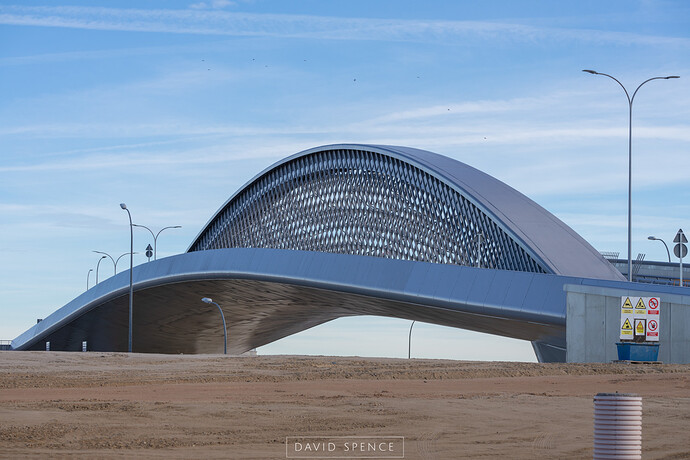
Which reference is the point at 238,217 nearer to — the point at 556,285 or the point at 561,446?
the point at 556,285

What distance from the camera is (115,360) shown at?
31.2 m

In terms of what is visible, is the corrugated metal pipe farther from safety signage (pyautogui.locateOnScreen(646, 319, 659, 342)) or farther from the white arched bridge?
the white arched bridge

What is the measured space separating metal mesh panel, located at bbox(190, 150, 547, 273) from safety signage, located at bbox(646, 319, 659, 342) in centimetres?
1741

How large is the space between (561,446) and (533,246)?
34.2 metres

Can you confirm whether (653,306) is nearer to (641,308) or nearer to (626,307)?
(641,308)

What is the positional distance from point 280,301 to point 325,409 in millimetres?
49134

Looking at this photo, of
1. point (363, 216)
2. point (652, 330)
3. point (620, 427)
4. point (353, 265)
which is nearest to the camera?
point (620, 427)

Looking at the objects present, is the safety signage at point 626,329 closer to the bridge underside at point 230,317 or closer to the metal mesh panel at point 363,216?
the bridge underside at point 230,317

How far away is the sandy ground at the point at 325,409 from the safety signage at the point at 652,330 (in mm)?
2100

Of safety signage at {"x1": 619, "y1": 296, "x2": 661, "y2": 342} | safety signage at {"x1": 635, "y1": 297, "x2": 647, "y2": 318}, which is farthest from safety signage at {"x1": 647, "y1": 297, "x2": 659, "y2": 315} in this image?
safety signage at {"x1": 635, "y1": 297, "x2": 647, "y2": 318}

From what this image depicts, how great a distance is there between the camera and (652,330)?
1109 inches

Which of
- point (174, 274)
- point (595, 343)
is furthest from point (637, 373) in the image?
point (174, 274)

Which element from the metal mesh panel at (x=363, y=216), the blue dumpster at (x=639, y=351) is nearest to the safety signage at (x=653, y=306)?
the blue dumpster at (x=639, y=351)

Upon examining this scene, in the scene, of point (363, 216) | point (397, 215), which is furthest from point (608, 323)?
point (363, 216)
